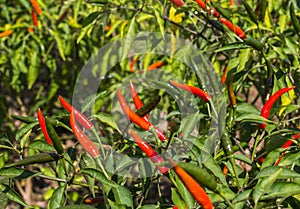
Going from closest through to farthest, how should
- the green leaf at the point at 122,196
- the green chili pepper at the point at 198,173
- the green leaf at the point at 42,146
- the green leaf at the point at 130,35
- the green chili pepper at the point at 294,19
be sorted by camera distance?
1. the green chili pepper at the point at 198,173
2. the green leaf at the point at 122,196
3. the green leaf at the point at 42,146
4. the green chili pepper at the point at 294,19
5. the green leaf at the point at 130,35

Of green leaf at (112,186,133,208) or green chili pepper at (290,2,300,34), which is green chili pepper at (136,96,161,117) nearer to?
green leaf at (112,186,133,208)

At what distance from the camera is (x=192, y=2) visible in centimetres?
213

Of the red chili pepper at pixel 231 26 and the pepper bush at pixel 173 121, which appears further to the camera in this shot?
the red chili pepper at pixel 231 26

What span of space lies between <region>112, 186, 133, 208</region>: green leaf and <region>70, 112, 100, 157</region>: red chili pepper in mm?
124

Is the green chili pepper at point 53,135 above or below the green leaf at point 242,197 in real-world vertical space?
above

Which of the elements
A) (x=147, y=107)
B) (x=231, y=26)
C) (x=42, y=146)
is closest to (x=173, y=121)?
(x=147, y=107)

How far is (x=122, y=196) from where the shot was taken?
1.47 meters

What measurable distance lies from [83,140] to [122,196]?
0.18m

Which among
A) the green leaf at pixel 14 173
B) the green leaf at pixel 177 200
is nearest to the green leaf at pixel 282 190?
the green leaf at pixel 177 200

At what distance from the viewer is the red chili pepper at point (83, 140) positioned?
148cm

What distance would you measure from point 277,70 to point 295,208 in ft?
2.57

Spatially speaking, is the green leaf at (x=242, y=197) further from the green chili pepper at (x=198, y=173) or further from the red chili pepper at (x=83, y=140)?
the red chili pepper at (x=83, y=140)

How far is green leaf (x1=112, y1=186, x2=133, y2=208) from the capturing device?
1458 mm

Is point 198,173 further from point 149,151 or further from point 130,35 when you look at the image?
point 130,35
